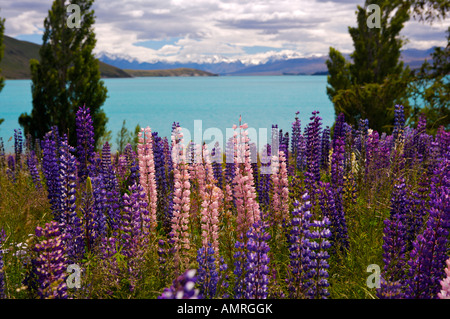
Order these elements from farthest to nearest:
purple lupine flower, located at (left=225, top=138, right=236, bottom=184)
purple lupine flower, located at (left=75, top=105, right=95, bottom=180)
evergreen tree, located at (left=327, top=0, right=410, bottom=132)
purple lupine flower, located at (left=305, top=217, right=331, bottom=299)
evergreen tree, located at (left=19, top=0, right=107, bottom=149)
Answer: evergreen tree, located at (left=327, top=0, right=410, bottom=132)
evergreen tree, located at (left=19, top=0, right=107, bottom=149)
purple lupine flower, located at (left=225, top=138, right=236, bottom=184)
purple lupine flower, located at (left=75, top=105, right=95, bottom=180)
purple lupine flower, located at (left=305, top=217, right=331, bottom=299)

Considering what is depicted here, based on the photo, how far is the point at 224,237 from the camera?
530 cm

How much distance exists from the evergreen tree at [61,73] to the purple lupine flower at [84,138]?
1028 centimetres

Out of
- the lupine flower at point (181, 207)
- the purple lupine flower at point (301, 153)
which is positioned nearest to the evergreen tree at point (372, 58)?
the purple lupine flower at point (301, 153)

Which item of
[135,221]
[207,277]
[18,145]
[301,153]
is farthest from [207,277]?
[18,145]

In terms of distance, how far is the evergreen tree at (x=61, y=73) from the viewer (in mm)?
16047

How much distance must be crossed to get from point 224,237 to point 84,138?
9.22 ft

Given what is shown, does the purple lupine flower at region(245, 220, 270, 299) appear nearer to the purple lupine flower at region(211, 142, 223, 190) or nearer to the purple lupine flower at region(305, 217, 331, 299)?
the purple lupine flower at region(305, 217, 331, 299)

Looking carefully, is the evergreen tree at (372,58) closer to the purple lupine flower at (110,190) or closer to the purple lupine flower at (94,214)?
the purple lupine flower at (110,190)

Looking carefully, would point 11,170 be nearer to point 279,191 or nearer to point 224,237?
point 224,237

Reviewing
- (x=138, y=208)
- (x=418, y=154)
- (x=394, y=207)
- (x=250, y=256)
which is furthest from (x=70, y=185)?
(x=418, y=154)

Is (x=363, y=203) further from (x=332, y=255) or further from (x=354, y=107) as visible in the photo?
(x=354, y=107)

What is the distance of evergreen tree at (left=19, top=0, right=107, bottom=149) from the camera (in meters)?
16.0

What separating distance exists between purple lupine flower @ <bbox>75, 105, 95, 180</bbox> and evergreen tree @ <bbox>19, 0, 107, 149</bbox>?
10.3 meters

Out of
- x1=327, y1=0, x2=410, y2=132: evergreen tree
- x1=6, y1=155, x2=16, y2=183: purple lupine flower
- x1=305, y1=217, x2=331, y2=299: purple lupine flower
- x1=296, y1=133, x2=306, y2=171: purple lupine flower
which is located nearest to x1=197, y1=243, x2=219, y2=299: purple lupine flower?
x1=305, y1=217, x2=331, y2=299: purple lupine flower
